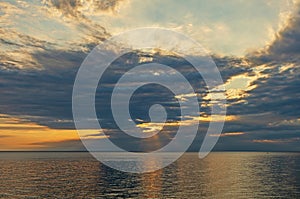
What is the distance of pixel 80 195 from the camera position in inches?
3895

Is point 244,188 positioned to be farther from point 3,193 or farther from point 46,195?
point 3,193

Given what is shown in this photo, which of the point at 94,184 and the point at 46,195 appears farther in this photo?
the point at 94,184

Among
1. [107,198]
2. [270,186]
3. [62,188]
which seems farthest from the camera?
[270,186]

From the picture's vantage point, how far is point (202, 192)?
10469 cm

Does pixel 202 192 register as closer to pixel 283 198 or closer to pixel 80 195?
pixel 283 198

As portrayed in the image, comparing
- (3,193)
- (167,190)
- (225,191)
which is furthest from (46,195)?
(225,191)

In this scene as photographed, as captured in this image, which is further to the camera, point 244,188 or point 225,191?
point 244,188

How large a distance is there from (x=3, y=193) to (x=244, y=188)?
8110 centimetres

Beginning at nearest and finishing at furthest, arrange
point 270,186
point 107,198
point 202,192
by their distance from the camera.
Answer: point 107,198
point 202,192
point 270,186

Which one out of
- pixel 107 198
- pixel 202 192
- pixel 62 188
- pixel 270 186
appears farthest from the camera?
pixel 270 186

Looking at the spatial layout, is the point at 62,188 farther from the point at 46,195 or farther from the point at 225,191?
the point at 225,191

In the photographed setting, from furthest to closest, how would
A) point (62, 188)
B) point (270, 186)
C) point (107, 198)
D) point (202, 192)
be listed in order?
point (270, 186)
point (62, 188)
point (202, 192)
point (107, 198)

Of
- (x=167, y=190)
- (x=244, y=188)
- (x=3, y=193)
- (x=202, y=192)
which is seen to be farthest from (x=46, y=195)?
(x=244, y=188)

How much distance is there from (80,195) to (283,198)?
61.1 metres
